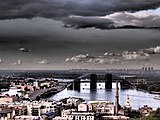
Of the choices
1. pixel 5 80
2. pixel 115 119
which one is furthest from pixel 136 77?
pixel 115 119

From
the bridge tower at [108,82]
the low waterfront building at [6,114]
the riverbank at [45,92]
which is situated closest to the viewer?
the low waterfront building at [6,114]

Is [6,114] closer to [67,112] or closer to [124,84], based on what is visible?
[67,112]

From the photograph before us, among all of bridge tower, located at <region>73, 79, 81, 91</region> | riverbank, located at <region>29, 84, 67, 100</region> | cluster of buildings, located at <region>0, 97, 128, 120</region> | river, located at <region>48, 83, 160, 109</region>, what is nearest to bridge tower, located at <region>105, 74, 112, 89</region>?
river, located at <region>48, 83, 160, 109</region>

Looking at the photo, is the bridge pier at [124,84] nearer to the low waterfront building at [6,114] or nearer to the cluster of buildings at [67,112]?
the cluster of buildings at [67,112]

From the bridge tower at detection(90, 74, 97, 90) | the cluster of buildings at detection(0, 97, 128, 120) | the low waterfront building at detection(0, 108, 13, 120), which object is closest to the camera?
the low waterfront building at detection(0, 108, 13, 120)

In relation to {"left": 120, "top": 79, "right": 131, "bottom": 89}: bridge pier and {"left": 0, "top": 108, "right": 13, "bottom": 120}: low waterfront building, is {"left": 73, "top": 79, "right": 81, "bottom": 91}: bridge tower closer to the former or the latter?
{"left": 120, "top": 79, "right": 131, "bottom": 89}: bridge pier

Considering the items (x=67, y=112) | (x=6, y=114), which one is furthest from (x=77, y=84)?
(x=6, y=114)

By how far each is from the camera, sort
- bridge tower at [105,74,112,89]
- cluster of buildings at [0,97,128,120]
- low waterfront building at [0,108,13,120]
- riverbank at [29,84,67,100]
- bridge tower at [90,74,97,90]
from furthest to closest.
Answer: bridge tower at [90,74,97,90], bridge tower at [105,74,112,89], riverbank at [29,84,67,100], cluster of buildings at [0,97,128,120], low waterfront building at [0,108,13,120]

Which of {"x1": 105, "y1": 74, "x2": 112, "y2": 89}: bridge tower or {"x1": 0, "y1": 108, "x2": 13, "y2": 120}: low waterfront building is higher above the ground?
{"x1": 105, "y1": 74, "x2": 112, "y2": 89}: bridge tower

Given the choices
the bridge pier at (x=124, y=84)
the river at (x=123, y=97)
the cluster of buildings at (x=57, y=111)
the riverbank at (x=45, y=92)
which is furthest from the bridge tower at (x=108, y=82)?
the cluster of buildings at (x=57, y=111)

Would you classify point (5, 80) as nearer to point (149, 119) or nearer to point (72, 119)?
point (72, 119)

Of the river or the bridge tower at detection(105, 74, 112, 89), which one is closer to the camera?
the river
